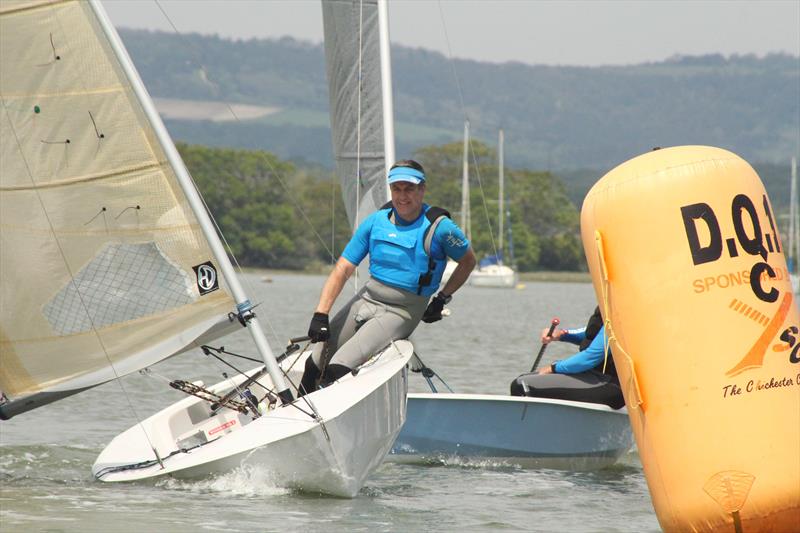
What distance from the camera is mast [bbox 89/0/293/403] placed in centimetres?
→ 754

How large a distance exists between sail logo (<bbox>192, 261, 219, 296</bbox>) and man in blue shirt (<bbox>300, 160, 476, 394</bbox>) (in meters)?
0.58

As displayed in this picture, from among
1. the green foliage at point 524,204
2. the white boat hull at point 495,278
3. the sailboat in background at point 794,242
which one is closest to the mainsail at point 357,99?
the sailboat in background at point 794,242

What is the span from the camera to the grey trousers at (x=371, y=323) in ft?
25.7

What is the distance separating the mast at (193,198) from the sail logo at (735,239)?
2.70 m

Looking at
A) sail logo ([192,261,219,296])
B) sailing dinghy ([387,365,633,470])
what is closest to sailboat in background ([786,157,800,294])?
sailing dinghy ([387,365,633,470])

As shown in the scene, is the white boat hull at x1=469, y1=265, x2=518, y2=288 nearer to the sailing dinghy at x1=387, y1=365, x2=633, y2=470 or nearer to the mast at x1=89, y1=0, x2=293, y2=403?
the sailing dinghy at x1=387, y1=365, x2=633, y2=470

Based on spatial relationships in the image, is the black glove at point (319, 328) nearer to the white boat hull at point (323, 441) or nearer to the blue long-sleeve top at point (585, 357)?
the white boat hull at point (323, 441)

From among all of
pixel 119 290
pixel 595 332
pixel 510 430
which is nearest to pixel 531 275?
pixel 510 430

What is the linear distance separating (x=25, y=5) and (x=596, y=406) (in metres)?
4.08

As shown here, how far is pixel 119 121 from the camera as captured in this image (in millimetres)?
7668

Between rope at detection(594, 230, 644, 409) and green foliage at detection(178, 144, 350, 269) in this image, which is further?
green foliage at detection(178, 144, 350, 269)

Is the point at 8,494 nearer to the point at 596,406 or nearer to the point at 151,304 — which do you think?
the point at 151,304

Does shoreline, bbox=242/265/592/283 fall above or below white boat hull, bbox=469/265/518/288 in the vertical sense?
below

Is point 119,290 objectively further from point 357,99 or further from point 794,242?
point 794,242
